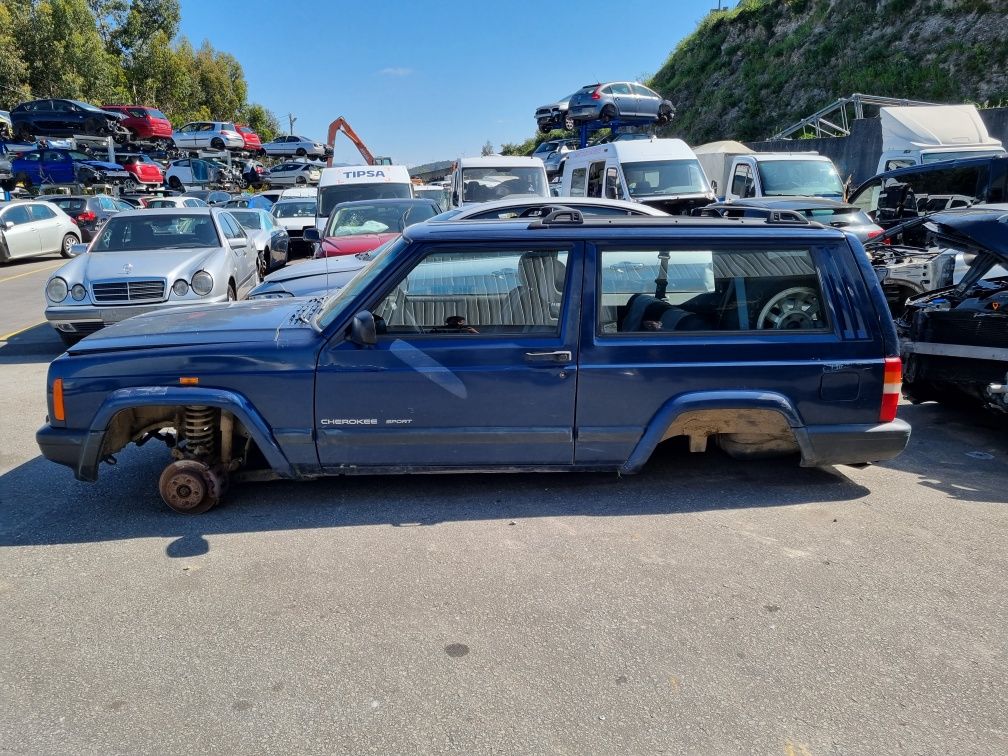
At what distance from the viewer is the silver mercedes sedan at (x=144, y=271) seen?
356 inches

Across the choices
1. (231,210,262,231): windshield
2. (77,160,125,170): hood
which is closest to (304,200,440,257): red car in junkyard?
(231,210,262,231): windshield

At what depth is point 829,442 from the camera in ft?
14.5

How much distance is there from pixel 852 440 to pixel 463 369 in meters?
2.23

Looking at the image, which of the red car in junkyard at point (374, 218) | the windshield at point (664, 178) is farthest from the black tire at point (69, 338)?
the windshield at point (664, 178)

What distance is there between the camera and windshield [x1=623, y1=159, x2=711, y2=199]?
14.5 m

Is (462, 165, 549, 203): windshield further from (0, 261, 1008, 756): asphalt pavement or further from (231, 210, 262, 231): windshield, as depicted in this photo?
(0, 261, 1008, 756): asphalt pavement

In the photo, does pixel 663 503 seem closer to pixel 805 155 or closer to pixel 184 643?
pixel 184 643

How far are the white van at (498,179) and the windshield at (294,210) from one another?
6.01 metres

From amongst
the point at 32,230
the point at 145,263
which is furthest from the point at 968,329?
the point at 32,230

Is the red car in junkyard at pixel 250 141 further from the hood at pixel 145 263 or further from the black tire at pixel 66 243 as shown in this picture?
the hood at pixel 145 263

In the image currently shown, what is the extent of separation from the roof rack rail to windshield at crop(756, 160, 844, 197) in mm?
10669

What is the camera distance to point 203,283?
369 inches

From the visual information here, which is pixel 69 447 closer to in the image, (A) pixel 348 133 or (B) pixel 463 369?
(B) pixel 463 369

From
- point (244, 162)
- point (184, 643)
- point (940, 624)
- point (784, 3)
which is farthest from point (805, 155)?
point (244, 162)
